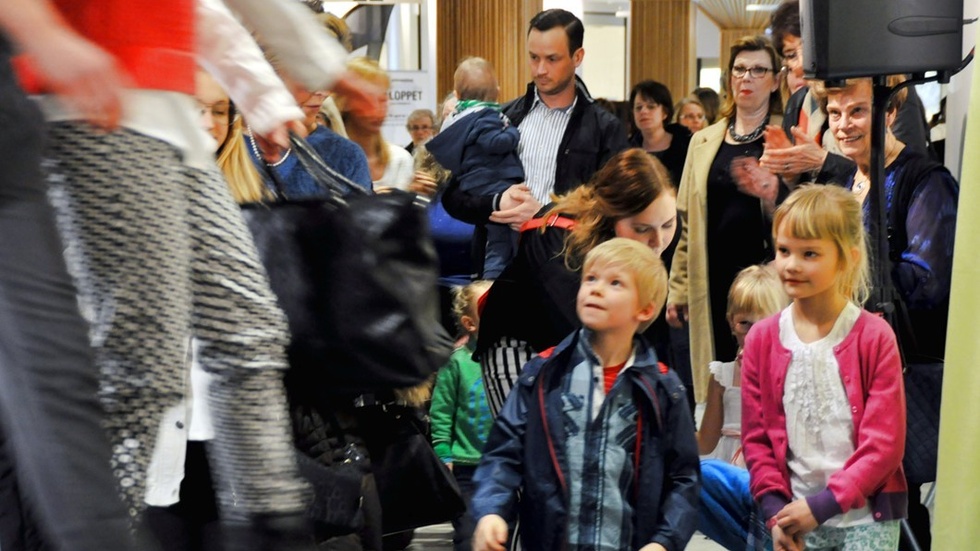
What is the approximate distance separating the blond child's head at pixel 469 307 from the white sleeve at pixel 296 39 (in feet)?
6.59

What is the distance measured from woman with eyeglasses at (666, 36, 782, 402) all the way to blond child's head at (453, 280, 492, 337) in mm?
833

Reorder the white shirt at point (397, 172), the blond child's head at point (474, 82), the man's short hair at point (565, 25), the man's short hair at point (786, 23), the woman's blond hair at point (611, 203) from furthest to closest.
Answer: the blond child's head at point (474, 82)
the man's short hair at point (786, 23)
the man's short hair at point (565, 25)
the white shirt at point (397, 172)
the woman's blond hair at point (611, 203)

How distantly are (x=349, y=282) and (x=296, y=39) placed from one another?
38 centimetres

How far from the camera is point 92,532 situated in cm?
158

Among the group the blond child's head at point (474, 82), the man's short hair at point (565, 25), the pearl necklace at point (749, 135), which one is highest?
the man's short hair at point (565, 25)

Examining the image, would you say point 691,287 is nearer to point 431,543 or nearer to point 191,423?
point 431,543

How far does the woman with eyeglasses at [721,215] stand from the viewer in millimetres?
4969

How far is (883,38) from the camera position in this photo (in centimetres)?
378

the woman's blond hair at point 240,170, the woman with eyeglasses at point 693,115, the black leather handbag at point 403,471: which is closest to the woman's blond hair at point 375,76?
the woman's blond hair at point 240,170

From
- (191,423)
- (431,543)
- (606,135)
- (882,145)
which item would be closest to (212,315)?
(191,423)

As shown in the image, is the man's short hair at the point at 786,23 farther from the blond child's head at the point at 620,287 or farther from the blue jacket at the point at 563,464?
the blue jacket at the point at 563,464

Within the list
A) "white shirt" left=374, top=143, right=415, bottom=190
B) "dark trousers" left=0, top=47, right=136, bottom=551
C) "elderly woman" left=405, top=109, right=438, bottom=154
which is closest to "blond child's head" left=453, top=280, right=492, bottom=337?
"white shirt" left=374, top=143, right=415, bottom=190

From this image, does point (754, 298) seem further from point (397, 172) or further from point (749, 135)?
point (397, 172)

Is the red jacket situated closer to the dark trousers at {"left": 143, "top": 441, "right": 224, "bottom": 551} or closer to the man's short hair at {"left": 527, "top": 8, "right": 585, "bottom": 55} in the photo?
the dark trousers at {"left": 143, "top": 441, "right": 224, "bottom": 551}
